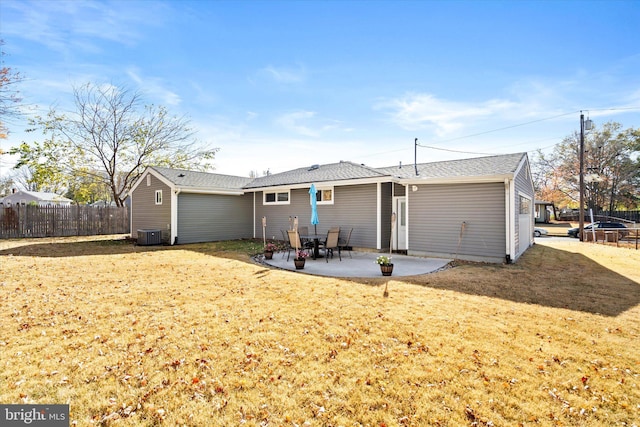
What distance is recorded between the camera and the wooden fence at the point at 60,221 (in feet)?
53.0

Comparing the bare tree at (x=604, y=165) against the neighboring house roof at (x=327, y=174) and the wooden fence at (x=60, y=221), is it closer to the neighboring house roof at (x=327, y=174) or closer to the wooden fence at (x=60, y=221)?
the neighboring house roof at (x=327, y=174)

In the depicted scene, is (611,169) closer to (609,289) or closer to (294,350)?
(609,289)

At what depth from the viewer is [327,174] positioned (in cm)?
1365

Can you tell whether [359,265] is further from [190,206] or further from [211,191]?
[190,206]

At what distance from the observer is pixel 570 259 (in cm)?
1052

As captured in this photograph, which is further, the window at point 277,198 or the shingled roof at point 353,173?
the window at point 277,198

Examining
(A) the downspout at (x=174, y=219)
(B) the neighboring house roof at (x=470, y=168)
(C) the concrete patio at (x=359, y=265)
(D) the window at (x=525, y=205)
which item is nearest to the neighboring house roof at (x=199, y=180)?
(A) the downspout at (x=174, y=219)

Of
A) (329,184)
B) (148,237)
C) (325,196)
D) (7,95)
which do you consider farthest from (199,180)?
(7,95)

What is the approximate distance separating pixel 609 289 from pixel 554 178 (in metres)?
37.3

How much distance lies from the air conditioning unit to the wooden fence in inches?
283

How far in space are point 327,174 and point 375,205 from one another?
314 cm

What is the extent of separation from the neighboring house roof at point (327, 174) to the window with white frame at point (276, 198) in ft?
1.52

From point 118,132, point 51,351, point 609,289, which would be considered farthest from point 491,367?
point 118,132

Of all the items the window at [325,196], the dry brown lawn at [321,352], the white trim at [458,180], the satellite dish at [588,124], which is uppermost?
the satellite dish at [588,124]
